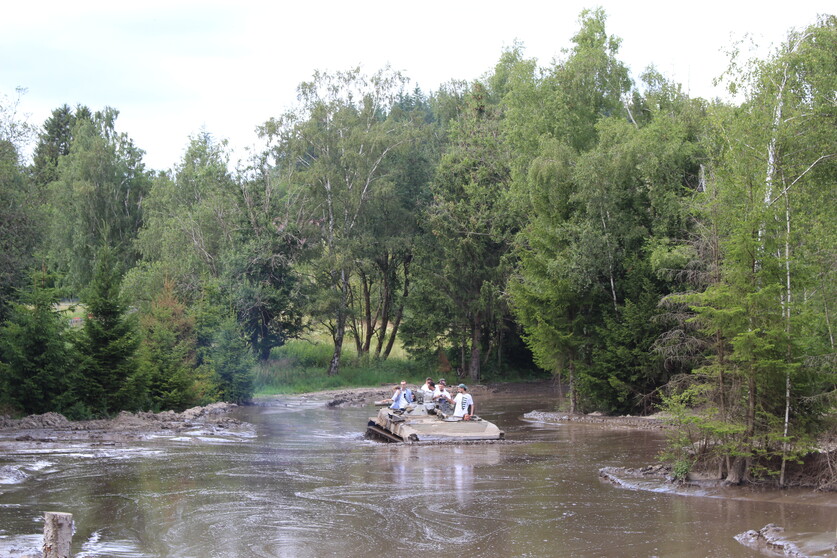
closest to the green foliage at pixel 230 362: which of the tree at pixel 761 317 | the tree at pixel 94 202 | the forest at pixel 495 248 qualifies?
the forest at pixel 495 248

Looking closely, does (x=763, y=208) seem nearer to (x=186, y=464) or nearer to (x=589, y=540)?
(x=589, y=540)

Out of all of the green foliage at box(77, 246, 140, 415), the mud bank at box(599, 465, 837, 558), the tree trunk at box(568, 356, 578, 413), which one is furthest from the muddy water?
the tree trunk at box(568, 356, 578, 413)

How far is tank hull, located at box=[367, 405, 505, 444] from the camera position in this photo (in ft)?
83.8

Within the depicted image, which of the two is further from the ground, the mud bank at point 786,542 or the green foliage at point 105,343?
the green foliage at point 105,343

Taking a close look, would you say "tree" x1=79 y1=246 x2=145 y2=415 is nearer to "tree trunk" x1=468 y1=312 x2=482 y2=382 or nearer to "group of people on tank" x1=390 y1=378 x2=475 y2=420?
"group of people on tank" x1=390 y1=378 x2=475 y2=420

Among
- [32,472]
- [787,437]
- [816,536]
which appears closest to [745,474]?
[787,437]

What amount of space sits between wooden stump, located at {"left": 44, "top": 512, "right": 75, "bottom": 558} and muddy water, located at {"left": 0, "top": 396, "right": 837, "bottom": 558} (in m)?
2.04

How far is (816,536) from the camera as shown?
42.4 ft

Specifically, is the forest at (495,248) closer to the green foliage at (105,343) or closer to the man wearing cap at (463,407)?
the green foliage at (105,343)

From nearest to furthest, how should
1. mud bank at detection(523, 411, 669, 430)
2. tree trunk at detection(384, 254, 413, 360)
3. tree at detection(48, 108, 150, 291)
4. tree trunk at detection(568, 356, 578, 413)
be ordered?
mud bank at detection(523, 411, 669, 430), tree trunk at detection(568, 356, 578, 413), tree trunk at detection(384, 254, 413, 360), tree at detection(48, 108, 150, 291)

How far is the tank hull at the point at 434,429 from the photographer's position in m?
25.5

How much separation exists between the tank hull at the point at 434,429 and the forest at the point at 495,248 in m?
5.90

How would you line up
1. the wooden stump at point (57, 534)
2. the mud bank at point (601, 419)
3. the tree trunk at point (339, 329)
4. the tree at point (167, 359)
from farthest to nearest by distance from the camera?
the tree trunk at point (339, 329) < the tree at point (167, 359) < the mud bank at point (601, 419) < the wooden stump at point (57, 534)

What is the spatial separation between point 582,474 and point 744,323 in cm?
535
